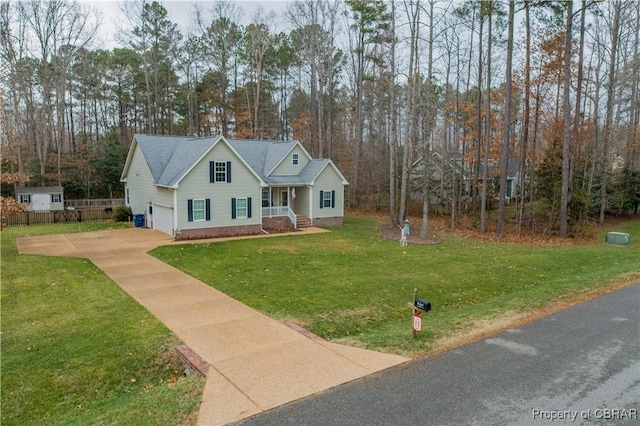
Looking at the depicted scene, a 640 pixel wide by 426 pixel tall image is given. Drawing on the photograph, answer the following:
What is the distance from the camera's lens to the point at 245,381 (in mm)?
5711

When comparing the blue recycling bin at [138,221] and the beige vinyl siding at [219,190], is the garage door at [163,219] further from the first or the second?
the blue recycling bin at [138,221]

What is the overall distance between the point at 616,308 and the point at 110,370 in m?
10.3

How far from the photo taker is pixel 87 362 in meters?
6.93

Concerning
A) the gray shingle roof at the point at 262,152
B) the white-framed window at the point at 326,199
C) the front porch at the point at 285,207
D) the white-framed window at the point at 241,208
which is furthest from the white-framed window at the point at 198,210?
the white-framed window at the point at 326,199

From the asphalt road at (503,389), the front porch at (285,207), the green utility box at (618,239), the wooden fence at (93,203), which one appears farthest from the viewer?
the wooden fence at (93,203)

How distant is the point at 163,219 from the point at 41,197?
15128 mm

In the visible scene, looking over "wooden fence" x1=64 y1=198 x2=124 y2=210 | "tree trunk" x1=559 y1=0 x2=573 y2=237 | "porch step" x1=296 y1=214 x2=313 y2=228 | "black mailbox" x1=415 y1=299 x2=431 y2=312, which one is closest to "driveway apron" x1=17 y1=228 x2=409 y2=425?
"black mailbox" x1=415 y1=299 x2=431 y2=312

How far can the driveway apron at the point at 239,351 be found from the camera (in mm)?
5262

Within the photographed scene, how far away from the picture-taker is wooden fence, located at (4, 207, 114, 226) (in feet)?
77.9

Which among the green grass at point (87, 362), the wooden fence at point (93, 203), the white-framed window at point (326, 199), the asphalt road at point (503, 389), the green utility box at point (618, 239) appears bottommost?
the green grass at point (87, 362)

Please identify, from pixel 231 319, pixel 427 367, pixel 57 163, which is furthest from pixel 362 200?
pixel 427 367

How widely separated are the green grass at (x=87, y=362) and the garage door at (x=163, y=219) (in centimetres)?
971

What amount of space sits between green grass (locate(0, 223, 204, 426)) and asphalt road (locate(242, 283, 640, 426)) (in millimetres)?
1666

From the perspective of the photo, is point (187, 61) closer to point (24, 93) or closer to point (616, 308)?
point (24, 93)
